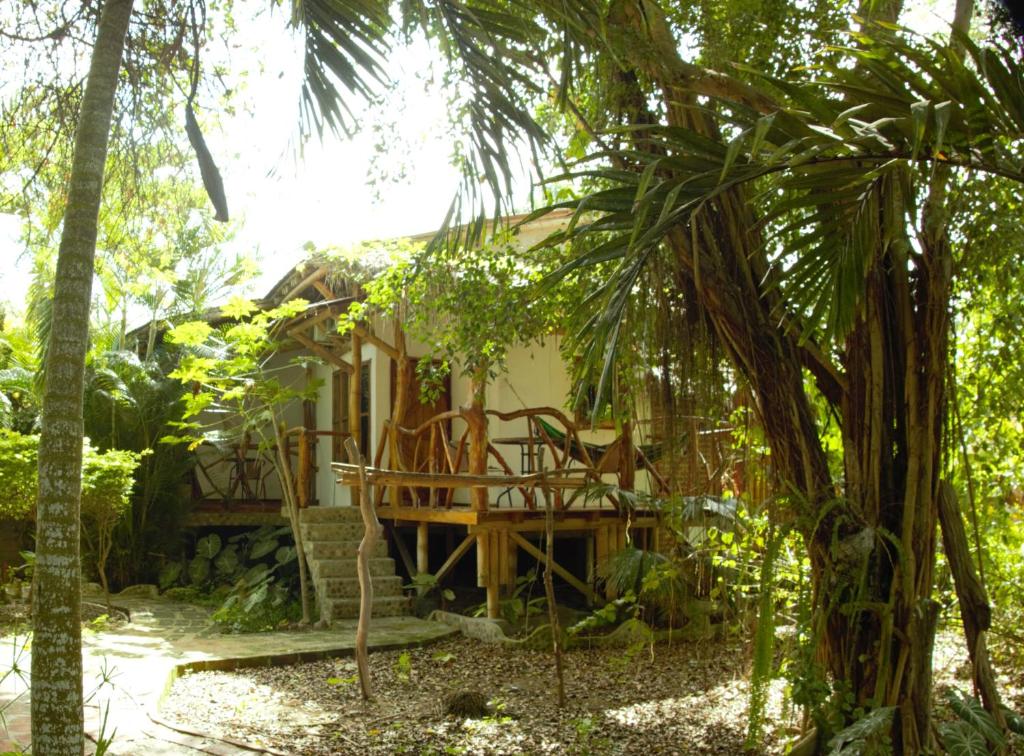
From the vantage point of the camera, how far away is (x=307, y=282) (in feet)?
36.9

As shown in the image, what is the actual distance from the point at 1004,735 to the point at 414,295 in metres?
4.85

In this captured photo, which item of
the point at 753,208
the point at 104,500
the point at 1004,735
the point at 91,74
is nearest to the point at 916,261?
the point at 753,208

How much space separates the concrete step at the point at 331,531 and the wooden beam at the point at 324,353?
2.07m

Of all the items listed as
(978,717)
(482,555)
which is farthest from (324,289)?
(978,717)

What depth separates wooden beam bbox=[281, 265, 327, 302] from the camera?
10955 mm

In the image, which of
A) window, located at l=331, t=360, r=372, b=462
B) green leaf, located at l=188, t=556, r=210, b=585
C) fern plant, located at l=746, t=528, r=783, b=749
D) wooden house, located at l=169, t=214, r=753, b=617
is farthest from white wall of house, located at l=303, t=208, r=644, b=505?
fern plant, located at l=746, t=528, r=783, b=749

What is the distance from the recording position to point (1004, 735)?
14.0 ft

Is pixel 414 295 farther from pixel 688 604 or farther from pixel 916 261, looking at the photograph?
pixel 916 261

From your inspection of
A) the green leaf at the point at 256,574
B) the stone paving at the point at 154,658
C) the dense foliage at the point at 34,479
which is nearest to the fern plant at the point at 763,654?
the stone paving at the point at 154,658

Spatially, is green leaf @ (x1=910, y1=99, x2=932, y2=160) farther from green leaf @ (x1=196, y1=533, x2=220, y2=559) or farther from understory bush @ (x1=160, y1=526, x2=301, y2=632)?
green leaf @ (x1=196, y1=533, x2=220, y2=559)

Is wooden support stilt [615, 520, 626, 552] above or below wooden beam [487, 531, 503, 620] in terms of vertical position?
above

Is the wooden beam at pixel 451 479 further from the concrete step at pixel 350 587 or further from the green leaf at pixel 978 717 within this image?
the green leaf at pixel 978 717

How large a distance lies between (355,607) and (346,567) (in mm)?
541

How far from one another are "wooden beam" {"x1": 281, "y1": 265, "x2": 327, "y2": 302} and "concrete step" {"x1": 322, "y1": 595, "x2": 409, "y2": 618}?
359cm
